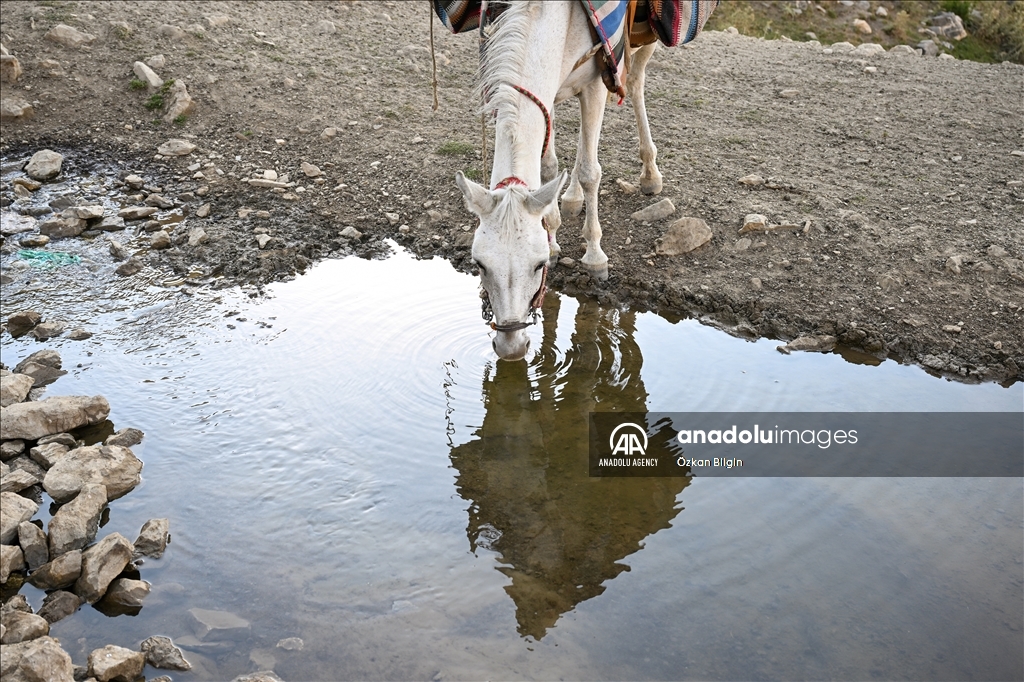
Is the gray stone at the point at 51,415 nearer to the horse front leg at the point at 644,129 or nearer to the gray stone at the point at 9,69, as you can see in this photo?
the horse front leg at the point at 644,129

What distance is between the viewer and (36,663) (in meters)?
2.57

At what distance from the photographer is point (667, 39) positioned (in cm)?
513

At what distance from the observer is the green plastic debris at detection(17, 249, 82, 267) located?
5582mm

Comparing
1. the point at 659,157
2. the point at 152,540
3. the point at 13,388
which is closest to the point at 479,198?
the point at 152,540

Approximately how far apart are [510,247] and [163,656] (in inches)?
84.9

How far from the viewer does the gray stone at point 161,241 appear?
5781mm

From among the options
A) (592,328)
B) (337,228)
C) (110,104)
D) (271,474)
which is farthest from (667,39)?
(110,104)

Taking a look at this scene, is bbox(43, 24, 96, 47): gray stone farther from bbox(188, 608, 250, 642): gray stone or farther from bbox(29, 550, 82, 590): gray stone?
bbox(188, 608, 250, 642): gray stone

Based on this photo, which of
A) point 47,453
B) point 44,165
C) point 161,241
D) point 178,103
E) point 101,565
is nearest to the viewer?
point 101,565

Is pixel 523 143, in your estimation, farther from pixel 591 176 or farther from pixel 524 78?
pixel 591 176

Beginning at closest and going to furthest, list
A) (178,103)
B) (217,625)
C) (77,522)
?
(217,625) → (77,522) → (178,103)

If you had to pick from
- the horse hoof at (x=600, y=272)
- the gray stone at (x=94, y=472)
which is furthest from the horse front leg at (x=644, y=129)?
the gray stone at (x=94, y=472)

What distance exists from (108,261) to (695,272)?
414 cm

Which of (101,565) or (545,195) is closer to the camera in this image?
(101,565)
